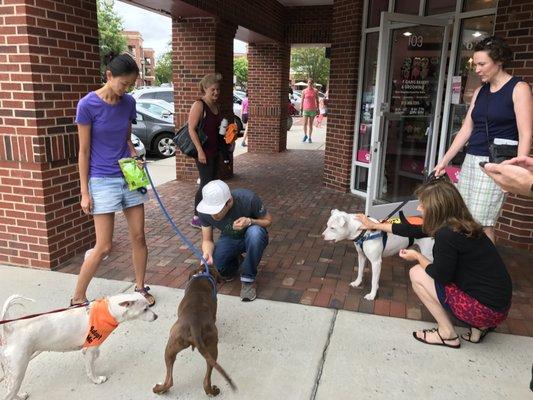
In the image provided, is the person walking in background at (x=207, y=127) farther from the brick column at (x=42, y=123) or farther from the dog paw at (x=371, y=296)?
the dog paw at (x=371, y=296)

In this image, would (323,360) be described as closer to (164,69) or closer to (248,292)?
(248,292)

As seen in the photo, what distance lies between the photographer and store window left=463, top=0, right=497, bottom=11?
5.43m

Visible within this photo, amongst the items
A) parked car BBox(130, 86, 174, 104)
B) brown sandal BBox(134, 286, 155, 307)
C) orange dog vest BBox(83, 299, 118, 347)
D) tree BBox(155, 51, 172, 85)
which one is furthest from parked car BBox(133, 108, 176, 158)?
tree BBox(155, 51, 172, 85)


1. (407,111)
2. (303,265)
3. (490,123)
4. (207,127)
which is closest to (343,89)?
(407,111)

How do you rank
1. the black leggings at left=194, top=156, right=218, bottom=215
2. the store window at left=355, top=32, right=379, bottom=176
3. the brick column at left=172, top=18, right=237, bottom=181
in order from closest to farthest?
the black leggings at left=194, top=156, right=218, bottom=215 < the store window at left=355, top=32, right=379, bottom=176 < the brick column at left=172, top=18, right=237, bottom=181

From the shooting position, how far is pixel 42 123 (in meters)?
4.00

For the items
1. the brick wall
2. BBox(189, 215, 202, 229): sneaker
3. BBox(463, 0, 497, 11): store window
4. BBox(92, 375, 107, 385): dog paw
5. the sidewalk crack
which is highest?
the brick wall

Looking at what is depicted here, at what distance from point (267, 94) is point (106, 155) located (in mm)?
8569

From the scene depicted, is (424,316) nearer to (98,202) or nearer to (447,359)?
(447,359)

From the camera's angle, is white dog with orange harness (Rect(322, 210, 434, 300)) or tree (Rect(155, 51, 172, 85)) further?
tree (Rect(155, 51, 172, 85))

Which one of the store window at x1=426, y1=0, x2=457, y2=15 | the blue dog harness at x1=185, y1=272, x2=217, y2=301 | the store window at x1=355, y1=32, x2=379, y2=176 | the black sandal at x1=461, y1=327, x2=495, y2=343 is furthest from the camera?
the store window at x1=355, y1=32, x2=379, y2=176

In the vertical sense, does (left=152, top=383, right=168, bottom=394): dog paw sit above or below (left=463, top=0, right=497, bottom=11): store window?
below

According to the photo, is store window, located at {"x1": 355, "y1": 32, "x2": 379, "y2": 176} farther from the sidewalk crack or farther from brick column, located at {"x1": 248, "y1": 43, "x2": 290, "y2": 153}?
brick column, located at {"x1": 248, "y1": 43, "x2": 290, "y2": 153}

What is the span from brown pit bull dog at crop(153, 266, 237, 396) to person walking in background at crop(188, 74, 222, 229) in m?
2.56
